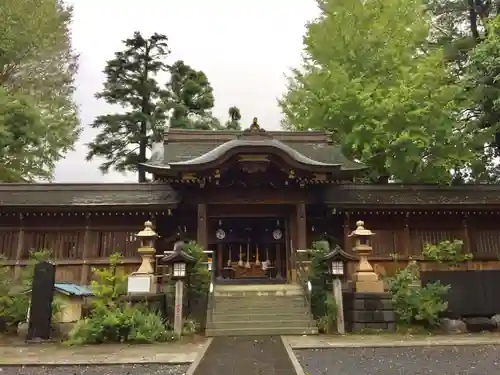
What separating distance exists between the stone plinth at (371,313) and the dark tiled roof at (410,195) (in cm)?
459

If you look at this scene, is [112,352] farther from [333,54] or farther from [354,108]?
[333,54]

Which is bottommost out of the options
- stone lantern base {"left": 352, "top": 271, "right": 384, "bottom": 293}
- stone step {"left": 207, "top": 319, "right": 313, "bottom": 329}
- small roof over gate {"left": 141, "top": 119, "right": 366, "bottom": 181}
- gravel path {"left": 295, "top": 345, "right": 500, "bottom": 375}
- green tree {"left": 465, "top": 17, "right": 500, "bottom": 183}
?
gravel path {"left": 295, "top": 345, "right": 500, "bottom": 375}

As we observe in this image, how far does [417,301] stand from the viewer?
12039 millimetres

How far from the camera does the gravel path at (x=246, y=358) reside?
7102mm

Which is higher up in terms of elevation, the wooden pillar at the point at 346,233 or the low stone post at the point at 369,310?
the wooden pillar at the point at 346,233

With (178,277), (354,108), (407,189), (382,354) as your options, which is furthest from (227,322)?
(354,108)

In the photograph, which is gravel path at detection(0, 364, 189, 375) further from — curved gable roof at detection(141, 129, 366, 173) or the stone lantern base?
curved gable roof at detection(141, 129, 366, 173)

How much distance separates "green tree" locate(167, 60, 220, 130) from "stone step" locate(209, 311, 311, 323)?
67.3 ft

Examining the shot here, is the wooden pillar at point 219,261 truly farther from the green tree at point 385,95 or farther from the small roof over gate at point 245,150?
the green tree at point 385,95

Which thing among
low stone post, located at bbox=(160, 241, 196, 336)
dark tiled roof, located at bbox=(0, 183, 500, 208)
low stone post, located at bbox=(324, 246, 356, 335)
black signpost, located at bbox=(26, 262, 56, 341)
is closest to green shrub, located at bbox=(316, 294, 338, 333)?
low stone post, located at bbox=(324, 246, 356, 335)

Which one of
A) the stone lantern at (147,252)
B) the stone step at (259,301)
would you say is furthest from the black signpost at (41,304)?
the stone step at (259,301)

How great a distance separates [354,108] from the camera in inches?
728

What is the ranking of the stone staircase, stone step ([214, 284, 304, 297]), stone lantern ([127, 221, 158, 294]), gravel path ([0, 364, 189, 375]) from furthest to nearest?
stone step ([214, 284, 304, 297])
stone lantern ([127, 221, 158, 294])
the stone staircase
gravel path ([0, 364, 189, 375])

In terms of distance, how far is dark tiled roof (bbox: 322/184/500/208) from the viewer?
52.9 feet
